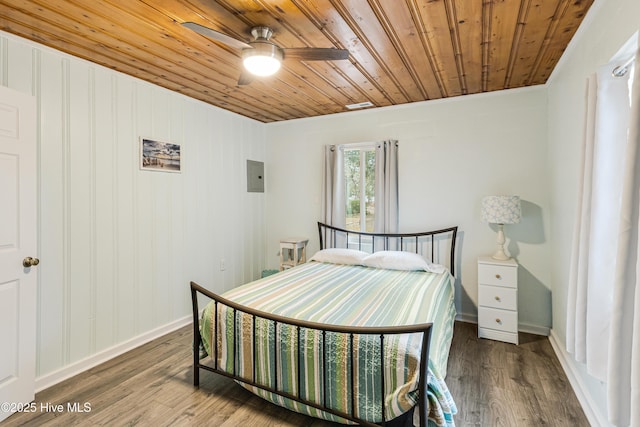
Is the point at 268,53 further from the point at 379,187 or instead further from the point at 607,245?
the point at 379,187

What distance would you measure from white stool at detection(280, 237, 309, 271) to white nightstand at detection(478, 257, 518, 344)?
220 cm

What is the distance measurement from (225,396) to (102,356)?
1.28 meters

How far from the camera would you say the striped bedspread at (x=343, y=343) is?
5.46ft

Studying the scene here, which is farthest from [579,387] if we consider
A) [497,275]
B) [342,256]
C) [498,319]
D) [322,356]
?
[342,256]

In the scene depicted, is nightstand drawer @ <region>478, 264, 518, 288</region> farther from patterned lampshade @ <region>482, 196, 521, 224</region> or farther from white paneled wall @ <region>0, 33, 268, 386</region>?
white paneled wall @ <region>0, 33, 268, 386</region>

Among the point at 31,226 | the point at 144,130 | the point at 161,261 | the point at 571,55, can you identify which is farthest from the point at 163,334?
the point at 571,55

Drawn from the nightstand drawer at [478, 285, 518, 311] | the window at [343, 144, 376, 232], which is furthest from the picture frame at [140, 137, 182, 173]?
the nightstand drawer at [478, 285, 518, 311]

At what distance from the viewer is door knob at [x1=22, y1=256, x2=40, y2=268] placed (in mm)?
2125

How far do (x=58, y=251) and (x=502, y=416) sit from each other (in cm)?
332

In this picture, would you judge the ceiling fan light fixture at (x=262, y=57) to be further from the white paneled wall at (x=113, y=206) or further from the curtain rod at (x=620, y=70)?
the curtain rod at (x=620, y=70)

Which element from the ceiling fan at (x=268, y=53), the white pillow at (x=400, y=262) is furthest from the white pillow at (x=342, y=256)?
the ceiling fan at (x=268, y=53)

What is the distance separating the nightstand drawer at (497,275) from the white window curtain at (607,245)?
50.1 inches

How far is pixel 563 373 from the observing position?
2480 mm

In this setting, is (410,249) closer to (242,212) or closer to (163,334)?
(242,212)
